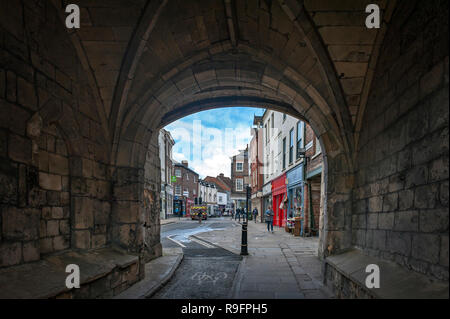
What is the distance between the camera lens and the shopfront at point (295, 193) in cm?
1224

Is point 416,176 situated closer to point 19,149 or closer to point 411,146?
point 411,146

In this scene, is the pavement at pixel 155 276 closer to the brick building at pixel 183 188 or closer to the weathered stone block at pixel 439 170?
the weathered stone block at pixel 439 170

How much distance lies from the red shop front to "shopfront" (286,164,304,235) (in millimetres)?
1107

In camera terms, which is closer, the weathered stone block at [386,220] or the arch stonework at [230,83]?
the arch stonework at [230,83]

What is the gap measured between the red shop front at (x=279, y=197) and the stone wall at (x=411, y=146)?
11.8 metres

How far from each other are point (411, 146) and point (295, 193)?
10820 mm

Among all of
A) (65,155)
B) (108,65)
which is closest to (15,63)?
(65,155)

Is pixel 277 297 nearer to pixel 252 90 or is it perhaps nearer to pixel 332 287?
pixel 332 287

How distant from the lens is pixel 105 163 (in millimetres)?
Answer: 5145

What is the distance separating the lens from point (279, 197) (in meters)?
18.0

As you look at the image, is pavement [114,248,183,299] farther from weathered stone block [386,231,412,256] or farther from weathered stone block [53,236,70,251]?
weathered stone block [386,231,412,256]

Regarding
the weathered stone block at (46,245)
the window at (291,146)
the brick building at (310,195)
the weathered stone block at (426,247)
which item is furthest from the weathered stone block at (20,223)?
the window at (291,146)

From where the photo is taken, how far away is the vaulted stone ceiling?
4.31m

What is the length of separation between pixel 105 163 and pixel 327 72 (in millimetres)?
4494
